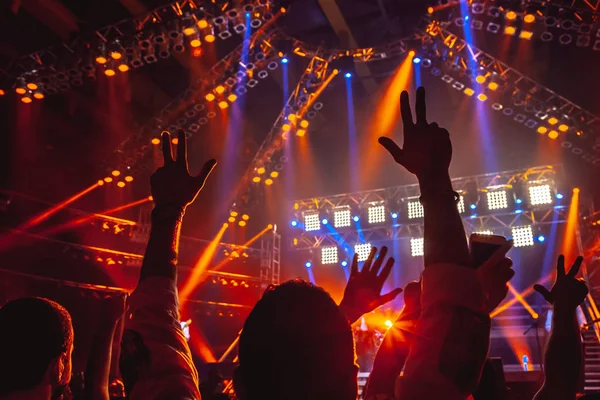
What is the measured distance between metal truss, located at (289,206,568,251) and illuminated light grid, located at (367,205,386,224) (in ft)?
0.72

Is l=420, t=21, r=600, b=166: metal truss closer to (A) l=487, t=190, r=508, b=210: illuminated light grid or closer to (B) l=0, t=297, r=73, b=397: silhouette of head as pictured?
(A) l=487, t=190, r=508, b=210: illuminated light grid

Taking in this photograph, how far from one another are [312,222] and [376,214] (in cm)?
219

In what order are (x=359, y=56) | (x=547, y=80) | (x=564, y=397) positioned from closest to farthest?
(x=564, y=397) → (x=359, y=56) → (x=547, y=80)

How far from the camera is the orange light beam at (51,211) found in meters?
9.84

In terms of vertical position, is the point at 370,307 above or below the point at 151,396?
above

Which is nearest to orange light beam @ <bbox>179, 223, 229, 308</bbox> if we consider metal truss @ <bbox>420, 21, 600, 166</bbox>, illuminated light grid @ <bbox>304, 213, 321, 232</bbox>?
illuminated light grid @ <bbox>304, 213, 321, 232</bbox>

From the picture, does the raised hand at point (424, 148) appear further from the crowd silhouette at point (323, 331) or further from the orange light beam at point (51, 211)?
the orange light beam at point (51, 211)

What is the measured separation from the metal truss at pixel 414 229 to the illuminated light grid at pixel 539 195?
21 cm

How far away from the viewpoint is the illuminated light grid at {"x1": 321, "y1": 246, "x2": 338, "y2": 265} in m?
16.1

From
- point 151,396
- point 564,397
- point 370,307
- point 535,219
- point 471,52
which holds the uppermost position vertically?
point 471,52

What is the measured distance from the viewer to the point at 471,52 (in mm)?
9047

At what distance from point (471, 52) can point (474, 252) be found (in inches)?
336

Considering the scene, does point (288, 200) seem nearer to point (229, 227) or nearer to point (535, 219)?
point (229, 227)

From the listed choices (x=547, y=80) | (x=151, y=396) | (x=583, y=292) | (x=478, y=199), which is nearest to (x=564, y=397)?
(x=583, y=292)
